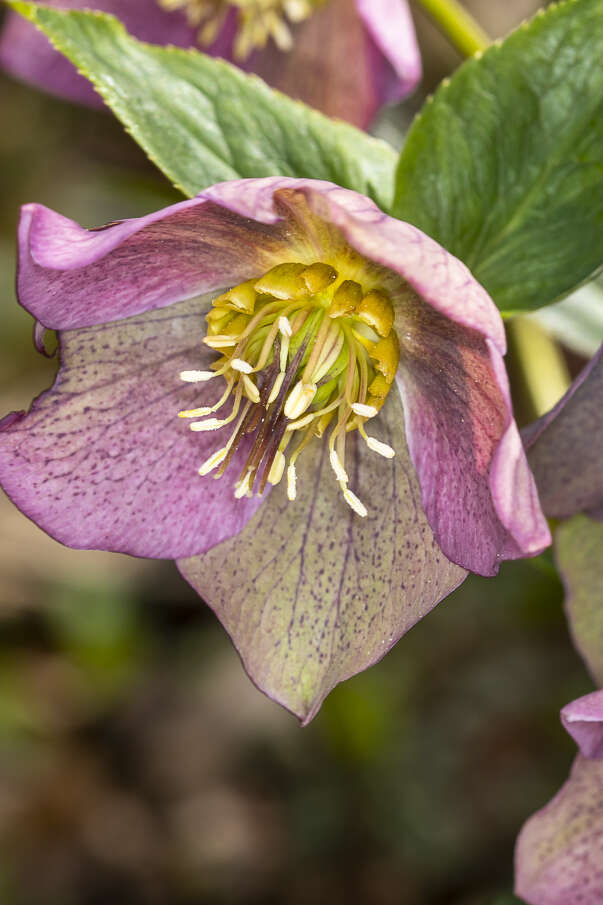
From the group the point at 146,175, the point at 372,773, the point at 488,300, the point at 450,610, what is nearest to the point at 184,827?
the point at 372,773

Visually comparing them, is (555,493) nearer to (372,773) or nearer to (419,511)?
(419,511)

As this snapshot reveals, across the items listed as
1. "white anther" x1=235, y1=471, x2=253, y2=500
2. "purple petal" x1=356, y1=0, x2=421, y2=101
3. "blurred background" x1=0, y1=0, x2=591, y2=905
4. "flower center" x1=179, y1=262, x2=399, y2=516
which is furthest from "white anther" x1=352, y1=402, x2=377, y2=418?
"blurred background" x1=0, y1=0, x2=591, y2=905

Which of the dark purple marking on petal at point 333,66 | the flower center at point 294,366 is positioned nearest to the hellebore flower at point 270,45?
the dark purple marking on petal at point 333,66

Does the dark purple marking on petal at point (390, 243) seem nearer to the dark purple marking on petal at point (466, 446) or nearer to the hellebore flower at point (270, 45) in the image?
the dark purple marking on petal at point (466, 446)

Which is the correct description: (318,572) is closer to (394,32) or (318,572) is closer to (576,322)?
(576,322)

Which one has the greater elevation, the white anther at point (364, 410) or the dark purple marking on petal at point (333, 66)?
the dark purple marking on petal at point (333, 66)

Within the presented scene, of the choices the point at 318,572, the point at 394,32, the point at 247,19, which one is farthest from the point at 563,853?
the point at 247,19
